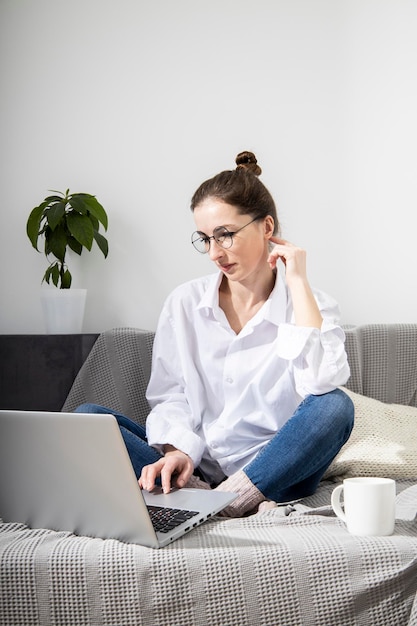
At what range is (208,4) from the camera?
2896 mm

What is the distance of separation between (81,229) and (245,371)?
3.12ft

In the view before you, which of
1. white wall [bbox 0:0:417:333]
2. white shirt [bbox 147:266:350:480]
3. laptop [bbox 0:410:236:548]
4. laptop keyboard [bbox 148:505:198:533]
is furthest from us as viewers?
white wall [bbox 0:0:417:333]

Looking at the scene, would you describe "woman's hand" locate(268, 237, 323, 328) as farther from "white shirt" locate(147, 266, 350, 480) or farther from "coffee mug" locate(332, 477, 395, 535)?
"coffee mug" locate(332, 477, 395, 535)

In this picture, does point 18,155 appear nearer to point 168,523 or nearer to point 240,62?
point 240,62

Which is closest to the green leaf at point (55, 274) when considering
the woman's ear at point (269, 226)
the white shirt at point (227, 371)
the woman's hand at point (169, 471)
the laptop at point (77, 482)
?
the white shirt at point (227, 371)

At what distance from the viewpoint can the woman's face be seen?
1917mm

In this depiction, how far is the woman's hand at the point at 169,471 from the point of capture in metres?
1.54

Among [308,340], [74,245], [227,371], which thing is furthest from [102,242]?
[308,340]

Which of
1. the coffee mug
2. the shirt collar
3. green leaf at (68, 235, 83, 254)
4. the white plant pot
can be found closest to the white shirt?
the shirt collar

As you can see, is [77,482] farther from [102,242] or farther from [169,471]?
[102,242]

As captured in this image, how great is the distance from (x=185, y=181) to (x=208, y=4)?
66 centimetres

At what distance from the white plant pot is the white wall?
24cm

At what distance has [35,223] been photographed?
2.64 m

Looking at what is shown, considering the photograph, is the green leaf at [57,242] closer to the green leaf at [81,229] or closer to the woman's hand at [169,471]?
the green leaf at [81,229]
